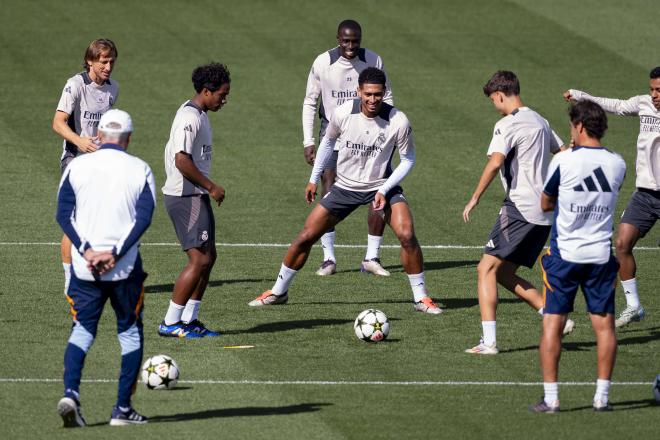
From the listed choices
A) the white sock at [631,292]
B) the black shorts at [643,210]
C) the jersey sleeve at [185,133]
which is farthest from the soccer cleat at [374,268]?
the jersey sleeve at [185,133]

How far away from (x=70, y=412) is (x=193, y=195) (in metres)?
3.80

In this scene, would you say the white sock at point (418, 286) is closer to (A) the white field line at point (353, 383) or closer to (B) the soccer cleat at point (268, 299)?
(B) the soccer cleat at point (268, 299)

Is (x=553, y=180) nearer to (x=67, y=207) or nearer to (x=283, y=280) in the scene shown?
(x=67, y=207)

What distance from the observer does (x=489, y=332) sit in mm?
13156

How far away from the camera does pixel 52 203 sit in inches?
804

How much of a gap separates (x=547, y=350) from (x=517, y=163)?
103 inches

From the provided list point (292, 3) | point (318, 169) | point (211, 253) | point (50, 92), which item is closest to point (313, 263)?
point (318, 169)

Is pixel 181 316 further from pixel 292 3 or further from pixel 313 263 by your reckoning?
pixel 292 3

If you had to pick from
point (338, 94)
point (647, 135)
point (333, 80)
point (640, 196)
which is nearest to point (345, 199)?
point (338, 94)

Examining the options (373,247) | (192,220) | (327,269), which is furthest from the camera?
(373,247)

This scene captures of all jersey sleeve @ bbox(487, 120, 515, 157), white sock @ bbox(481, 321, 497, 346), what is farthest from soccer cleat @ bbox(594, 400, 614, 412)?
jersey sleeve @ bbox(487, 120, 515, 157)

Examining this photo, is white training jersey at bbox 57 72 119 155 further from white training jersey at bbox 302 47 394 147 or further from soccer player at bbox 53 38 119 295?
white training jersey at bbox 302 47 394 147

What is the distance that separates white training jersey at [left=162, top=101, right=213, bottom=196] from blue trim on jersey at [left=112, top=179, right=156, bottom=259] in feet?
9.54

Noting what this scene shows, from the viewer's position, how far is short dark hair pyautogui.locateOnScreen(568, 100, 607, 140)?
11.1 meters
